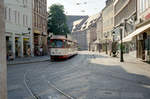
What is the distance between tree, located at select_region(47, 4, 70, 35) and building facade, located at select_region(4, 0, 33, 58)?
663 inches

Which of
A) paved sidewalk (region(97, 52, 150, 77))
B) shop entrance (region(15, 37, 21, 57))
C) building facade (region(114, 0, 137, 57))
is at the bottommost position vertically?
paved sidewalk (region(97, 52, 150, 77))

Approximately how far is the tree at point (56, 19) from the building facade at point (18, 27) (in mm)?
16839

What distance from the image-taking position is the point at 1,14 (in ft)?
11.9

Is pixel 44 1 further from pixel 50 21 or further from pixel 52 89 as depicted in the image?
pixel 52 89

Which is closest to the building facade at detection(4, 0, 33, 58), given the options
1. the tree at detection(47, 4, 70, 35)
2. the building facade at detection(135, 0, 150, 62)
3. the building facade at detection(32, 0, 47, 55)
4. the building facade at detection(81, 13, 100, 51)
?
the building facade at detection(32, 0, 47, 55)

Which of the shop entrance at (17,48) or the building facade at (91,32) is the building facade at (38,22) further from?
the building facade at (91,32)

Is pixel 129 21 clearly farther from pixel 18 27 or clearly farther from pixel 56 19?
pixel 56 19

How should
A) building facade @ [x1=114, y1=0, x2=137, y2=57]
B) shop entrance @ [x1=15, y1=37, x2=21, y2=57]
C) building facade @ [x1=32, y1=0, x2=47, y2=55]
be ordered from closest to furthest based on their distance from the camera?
1. building facade @ [x1=114, y1=0, x2=137, y2=57]
2. shop entrance @ [x1=15, y1=37, x2=21, y2=57]
3. building facade @ [x1=32, y1=0, x2=47, y2=55]

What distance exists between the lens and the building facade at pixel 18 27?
2808 centimetres

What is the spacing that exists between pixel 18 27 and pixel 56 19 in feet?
72.6

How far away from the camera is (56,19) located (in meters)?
52.4

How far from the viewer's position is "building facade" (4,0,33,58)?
28078 millimetres

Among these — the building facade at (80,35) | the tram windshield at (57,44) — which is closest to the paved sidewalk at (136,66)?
the tram windshield at (57,44)

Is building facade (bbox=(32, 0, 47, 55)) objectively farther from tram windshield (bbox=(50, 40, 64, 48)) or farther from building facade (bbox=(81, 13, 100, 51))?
building facade (bbox=(81, 13, 100, 51))
